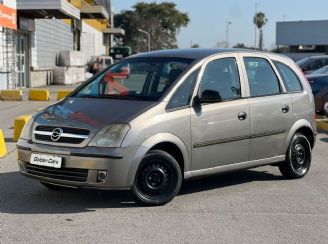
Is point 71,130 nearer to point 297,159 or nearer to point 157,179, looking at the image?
point 157,179

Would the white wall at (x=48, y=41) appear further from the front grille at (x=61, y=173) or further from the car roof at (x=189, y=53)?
the front grille at (x=61, y=173)

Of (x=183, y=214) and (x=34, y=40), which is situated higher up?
(x=34, y=40)

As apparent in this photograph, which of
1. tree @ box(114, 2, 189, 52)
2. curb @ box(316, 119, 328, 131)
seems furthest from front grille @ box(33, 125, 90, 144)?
tree @ box(114, 2, 189, 52)

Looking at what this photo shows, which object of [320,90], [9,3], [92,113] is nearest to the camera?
[92,113]

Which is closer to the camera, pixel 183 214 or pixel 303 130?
pixel 183 214

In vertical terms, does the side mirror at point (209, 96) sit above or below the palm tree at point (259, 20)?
below

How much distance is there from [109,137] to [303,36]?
7163 centimetres

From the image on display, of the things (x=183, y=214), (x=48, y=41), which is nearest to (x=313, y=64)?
(x=183, y=214)

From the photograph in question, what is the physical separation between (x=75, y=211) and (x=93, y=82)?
6.05 feet

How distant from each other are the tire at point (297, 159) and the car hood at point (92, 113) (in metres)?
2.36

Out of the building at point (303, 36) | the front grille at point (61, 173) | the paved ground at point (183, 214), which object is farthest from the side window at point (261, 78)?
the building at point (303, 36)

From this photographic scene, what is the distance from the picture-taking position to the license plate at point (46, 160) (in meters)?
5.74

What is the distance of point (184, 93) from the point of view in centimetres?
634

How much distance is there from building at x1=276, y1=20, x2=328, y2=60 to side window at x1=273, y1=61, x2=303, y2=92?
67.5m
